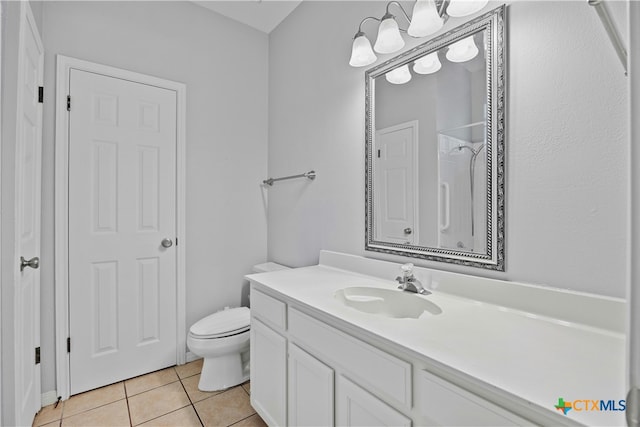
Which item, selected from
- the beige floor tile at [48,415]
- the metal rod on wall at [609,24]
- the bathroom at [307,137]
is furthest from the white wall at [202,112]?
the metal rod on wall at [609,24]

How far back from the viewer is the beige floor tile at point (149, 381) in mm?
1929

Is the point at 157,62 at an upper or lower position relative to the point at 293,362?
upper

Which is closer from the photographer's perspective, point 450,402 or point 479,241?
point 450,402

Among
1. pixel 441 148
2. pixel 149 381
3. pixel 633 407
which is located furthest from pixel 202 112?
pixel 633 407

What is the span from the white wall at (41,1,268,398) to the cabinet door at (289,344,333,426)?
4.24ft

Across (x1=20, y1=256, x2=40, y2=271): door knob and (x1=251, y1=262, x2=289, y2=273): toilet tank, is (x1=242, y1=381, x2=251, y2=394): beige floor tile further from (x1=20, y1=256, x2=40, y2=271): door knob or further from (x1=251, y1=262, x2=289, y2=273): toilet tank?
(x1=20, y1=256, x2=40, y2=271): door knob

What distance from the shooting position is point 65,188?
1.83 meters

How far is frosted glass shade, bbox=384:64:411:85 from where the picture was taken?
1499mm

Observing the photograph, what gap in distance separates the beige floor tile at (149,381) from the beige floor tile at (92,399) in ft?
0.16

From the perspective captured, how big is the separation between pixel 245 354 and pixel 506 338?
173cm

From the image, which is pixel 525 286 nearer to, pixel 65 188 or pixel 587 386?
pixel 587 386

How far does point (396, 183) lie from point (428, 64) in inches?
21.7

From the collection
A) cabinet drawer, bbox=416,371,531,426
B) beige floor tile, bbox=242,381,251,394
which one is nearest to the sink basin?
cabinet drawer, bbox=416,371,531,426

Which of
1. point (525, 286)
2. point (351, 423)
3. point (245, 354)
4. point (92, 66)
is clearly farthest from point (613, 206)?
point (92, 66)
